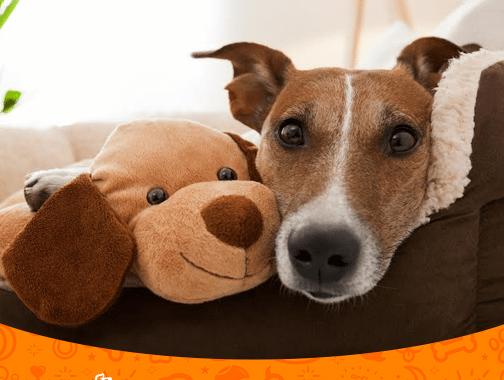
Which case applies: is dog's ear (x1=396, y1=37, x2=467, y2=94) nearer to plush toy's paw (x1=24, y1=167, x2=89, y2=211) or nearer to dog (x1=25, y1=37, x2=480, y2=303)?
dog (x1=25, y1=37, x2=480, y2=303)

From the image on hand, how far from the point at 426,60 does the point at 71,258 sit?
107 centimetres

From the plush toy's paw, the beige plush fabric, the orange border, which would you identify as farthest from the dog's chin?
the beige plush fabric

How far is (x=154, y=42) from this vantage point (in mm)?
3441

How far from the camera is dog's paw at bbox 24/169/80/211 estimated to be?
1034 mm

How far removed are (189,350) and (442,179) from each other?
0.58 m

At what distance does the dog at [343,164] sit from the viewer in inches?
36.4

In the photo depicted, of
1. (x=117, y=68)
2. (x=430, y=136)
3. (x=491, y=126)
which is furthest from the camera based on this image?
(x=117, y=68)

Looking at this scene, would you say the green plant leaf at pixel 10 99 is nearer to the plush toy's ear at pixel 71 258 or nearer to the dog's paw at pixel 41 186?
the dog's paw at pixel 41 186

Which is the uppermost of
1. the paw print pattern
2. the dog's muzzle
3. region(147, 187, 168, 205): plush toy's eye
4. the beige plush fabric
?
region(147, 187, 168, 205): plush toy's eye

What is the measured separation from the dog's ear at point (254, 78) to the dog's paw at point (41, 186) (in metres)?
0.54

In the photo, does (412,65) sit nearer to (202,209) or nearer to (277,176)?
(277,176)

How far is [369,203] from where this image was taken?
1.03 meters

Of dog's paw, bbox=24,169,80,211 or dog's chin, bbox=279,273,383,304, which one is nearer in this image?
dog's chin, bbox=279,273,383,304

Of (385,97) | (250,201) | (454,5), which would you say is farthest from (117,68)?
(250,201)
